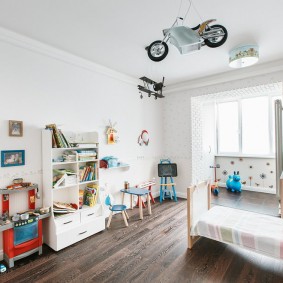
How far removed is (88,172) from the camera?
2.81 metres

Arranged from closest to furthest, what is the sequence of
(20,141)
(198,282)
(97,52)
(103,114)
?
(198,282), (20,141), (97,52), (103,114)

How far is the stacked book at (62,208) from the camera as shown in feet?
7.98

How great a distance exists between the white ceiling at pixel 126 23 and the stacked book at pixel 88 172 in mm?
1688

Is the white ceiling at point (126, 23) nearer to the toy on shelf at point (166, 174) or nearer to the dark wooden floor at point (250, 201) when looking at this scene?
the toy on shelf at point (166, 174)

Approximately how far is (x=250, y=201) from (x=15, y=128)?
14.9 ft

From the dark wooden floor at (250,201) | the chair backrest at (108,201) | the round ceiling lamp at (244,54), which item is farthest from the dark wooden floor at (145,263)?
the round ceiling lamp at (244,54)

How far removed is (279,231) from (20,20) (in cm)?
360

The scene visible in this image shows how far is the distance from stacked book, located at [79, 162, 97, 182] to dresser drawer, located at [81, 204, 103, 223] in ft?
1.40

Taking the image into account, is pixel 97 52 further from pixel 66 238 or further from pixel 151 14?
pixel 66 238

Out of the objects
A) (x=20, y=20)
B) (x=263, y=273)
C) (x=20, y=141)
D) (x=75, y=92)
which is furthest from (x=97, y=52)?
(x=263, y=273)

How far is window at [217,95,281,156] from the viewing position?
15.8 ft

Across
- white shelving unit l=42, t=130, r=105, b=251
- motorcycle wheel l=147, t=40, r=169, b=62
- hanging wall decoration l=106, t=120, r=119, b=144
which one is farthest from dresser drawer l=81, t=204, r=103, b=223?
motorcycle wheel l=147, t=40, r=169, b=62

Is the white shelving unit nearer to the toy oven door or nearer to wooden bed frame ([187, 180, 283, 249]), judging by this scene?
the toy oven door

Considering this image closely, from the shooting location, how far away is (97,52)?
2811 mm
